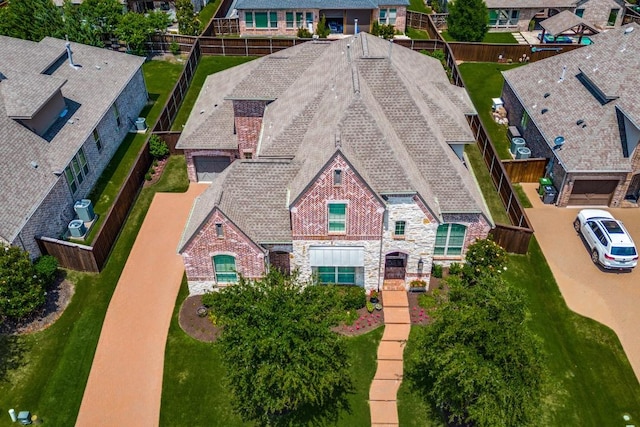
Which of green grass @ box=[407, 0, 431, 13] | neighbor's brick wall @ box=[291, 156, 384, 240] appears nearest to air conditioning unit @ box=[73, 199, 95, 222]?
neighbor's brick wall @ box=[291, 156, 384, 240]

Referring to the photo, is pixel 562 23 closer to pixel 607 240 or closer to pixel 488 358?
pixel 607 240

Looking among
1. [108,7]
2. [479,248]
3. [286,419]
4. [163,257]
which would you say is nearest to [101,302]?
[163,257]

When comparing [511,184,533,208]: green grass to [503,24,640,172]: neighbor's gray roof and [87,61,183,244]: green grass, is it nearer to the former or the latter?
[503,24,640,172]: neighbor's gray roof

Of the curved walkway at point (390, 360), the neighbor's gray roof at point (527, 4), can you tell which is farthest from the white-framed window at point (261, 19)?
the curved walkway at point (390, 360)

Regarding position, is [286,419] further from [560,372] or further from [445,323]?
[560,372]

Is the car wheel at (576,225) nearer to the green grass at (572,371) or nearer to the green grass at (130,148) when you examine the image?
the green grass at (572,371)

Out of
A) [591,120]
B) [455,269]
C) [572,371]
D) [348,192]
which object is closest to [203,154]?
[348,192]
